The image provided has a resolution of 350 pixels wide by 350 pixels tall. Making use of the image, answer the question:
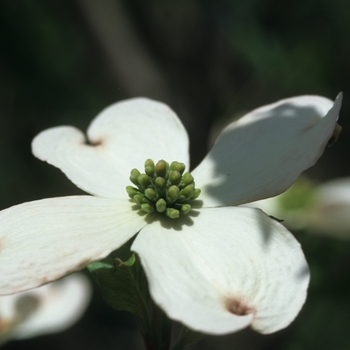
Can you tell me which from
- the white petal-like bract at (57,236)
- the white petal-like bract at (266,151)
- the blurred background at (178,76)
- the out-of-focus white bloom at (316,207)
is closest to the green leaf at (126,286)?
the white petal-like bract at (57,236)

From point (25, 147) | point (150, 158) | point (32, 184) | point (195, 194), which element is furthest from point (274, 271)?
point (25, 147)

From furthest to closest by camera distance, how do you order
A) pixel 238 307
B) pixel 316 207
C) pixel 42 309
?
pixel 316 207 → pixel 42 309 → pixel 238 307

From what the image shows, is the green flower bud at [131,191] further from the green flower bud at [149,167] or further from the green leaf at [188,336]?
the green leaf at [188,336]

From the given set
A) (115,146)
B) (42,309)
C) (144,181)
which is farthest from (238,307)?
(42,309)

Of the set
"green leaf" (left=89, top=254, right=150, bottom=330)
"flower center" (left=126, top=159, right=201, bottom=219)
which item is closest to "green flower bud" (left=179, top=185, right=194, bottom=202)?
"flower center" (left=126, top=159, right=201, bottom=219)

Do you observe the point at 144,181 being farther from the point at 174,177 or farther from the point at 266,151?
the point at 266,151

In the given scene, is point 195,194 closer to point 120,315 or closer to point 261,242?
point 261,242
